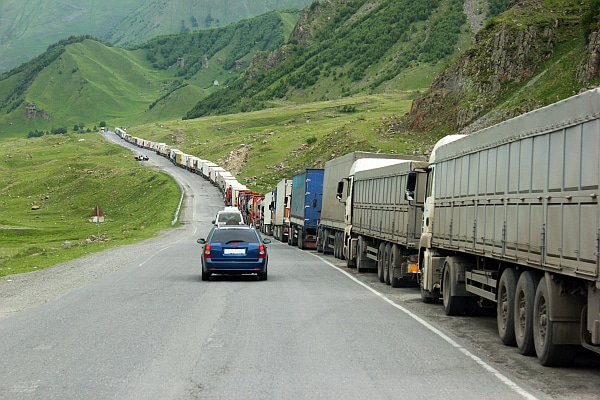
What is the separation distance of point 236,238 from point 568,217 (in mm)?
14644

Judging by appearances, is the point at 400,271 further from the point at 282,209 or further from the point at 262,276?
the point at 282,209

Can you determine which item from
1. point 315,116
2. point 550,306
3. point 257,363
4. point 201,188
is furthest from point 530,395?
point 315,116

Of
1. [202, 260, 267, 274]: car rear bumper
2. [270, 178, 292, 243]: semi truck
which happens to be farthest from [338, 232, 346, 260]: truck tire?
[270, 178, 292, 243]: semi truck

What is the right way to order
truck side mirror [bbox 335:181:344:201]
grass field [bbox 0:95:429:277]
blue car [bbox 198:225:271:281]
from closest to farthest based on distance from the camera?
blue car [bbox 198:225:271:281], truck side mirror [bbox 335:181:344:201], grass field [bbox 0:95:429:277]

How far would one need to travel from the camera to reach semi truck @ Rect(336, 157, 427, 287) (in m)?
21.9

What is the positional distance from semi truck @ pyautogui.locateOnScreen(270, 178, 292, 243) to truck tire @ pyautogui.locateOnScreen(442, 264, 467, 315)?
31.7m

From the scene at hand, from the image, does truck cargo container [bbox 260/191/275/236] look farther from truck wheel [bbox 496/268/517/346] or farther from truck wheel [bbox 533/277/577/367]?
truck wheel [bbox 533/277/577/367]

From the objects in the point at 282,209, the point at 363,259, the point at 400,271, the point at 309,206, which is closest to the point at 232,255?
the point at 400,271

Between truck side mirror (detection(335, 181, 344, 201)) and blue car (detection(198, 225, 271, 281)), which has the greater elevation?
truck side mirror (detection(335, 181, 344, 201))

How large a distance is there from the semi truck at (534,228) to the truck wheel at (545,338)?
0.01m

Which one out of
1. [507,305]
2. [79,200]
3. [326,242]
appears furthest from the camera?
[79,200]

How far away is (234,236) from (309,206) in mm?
18237

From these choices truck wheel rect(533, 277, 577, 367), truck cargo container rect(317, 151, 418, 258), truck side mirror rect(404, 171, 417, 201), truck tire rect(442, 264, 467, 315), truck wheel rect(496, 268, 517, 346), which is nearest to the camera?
truck wheel rect(533, 277, 577, 367)

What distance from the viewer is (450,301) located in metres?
16.7
